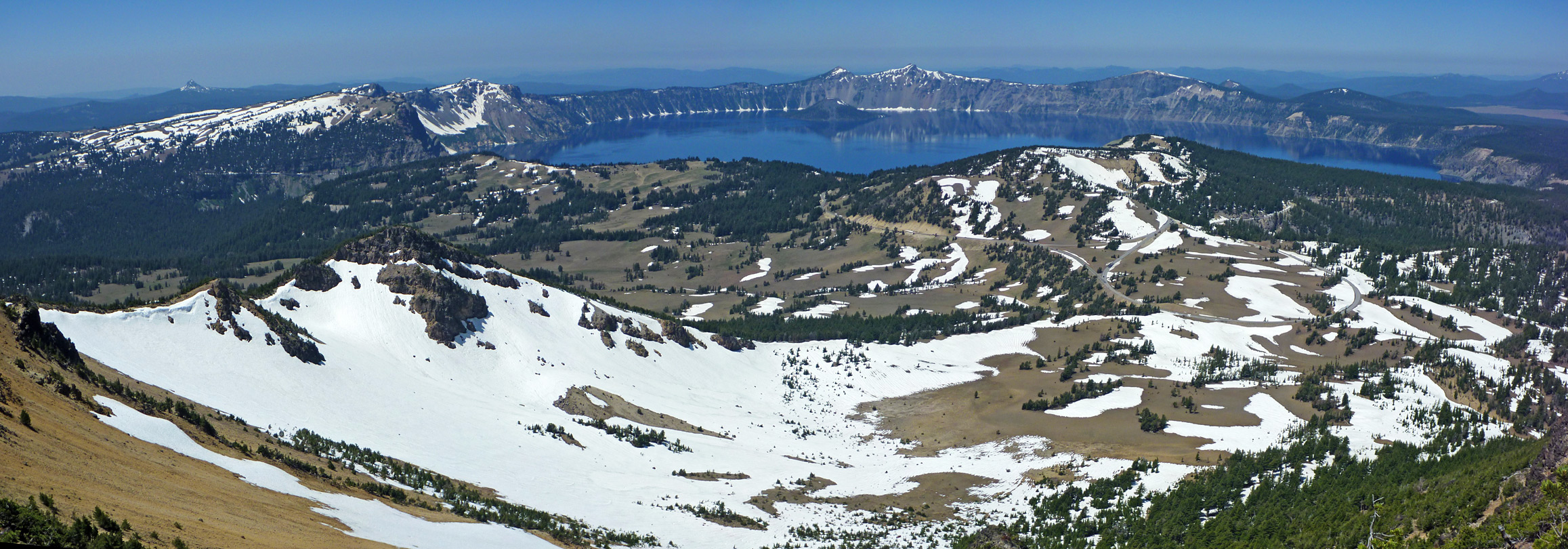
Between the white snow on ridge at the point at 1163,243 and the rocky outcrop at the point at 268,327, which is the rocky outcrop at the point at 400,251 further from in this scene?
the white snow on ridge at the point at 1163,243

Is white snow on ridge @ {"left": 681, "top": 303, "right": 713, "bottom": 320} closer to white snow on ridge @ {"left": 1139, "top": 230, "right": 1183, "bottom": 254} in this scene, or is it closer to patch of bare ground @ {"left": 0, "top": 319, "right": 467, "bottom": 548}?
white snow on ridge @ {"left": 1139, "top": 230, "right": 1183, "bottom": 254}

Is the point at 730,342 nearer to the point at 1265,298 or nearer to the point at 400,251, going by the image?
the point at 400,251

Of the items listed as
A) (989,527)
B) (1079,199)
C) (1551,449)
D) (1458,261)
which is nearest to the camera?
(1551,449)

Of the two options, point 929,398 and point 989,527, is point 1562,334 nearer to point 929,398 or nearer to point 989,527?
point 929,398

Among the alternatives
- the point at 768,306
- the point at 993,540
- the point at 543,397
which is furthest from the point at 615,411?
the point at 768,306

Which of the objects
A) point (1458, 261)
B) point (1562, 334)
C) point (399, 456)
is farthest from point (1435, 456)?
point (1458, 261)

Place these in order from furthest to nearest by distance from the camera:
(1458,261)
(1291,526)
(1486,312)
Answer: (1458,261)
(1486,312)
(1291,526)

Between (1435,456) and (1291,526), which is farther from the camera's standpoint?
(1435,456)

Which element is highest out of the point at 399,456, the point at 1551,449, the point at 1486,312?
the point at 1551,449

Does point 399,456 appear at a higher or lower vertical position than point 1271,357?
higher
